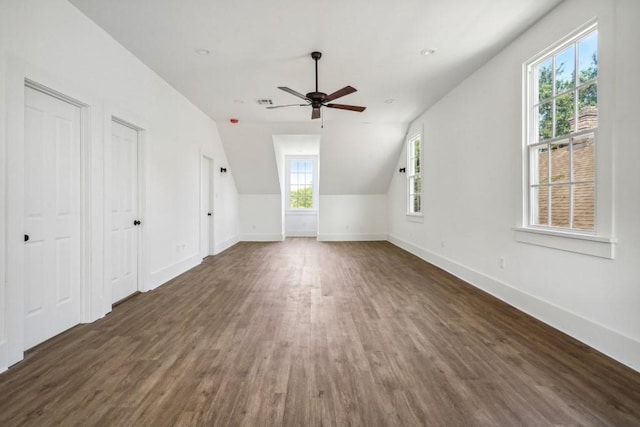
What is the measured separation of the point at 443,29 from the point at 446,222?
2.83 meters

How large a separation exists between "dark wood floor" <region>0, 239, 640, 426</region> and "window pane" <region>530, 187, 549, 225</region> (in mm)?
937

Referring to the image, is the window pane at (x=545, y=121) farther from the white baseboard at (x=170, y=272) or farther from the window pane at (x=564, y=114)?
the white baseboard at (x=170, y=272)

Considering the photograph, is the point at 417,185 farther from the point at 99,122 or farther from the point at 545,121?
the point at 99,122

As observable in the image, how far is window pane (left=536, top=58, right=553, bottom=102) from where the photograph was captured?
294 cm

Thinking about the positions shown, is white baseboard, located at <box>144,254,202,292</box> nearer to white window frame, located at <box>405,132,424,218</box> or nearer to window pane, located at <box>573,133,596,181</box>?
white window frame, located at <box>405,132,424,218</box>

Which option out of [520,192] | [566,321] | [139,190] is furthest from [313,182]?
[566,321]

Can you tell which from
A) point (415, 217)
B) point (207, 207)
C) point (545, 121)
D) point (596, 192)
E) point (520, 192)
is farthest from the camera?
point (415, 217)

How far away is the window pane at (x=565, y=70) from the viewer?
2.68 m

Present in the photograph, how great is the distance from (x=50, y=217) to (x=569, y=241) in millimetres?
4230

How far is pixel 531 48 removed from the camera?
3.03 metres

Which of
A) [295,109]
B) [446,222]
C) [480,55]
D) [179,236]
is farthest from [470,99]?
[179,236]

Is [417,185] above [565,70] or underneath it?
underneath

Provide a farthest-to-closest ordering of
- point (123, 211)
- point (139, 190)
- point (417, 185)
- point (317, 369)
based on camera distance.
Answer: point (417, 185) → point (139, 190) → point (123, 211) → point (317, 369)

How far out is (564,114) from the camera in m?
2.76
